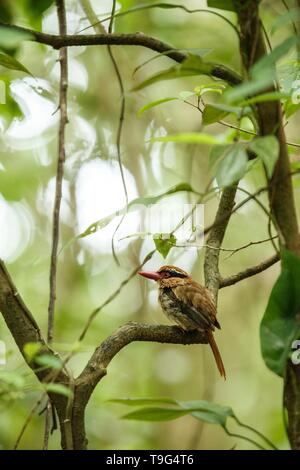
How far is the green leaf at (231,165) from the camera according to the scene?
0.97 metres

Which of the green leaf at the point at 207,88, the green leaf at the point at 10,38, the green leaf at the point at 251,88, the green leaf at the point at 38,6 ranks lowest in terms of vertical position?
the green leaf at the point at 251,88

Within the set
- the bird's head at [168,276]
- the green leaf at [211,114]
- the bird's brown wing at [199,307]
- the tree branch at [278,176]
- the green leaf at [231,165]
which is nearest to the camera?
the green leaf at [231,165]

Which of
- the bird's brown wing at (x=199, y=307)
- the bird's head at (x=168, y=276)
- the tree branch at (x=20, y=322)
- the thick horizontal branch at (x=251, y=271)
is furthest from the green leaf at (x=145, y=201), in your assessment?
the bird's head at (x=168, y=276)

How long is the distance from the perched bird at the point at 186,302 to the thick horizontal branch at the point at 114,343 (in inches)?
9.0

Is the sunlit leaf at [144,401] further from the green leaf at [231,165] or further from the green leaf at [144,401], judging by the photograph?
the green leaf at [231,165]

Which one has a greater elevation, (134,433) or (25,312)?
(25,312)

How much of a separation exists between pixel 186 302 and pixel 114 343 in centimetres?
78

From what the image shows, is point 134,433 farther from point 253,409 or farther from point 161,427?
point 253,409

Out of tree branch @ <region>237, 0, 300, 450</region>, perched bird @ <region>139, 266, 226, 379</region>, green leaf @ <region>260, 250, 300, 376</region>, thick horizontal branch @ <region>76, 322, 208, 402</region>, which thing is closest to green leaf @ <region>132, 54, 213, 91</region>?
tree branch @ <region>237, 0, 300, 450</region>

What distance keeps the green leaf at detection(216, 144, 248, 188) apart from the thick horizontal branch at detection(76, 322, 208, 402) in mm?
584

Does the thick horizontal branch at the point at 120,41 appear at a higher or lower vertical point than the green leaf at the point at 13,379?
higher
